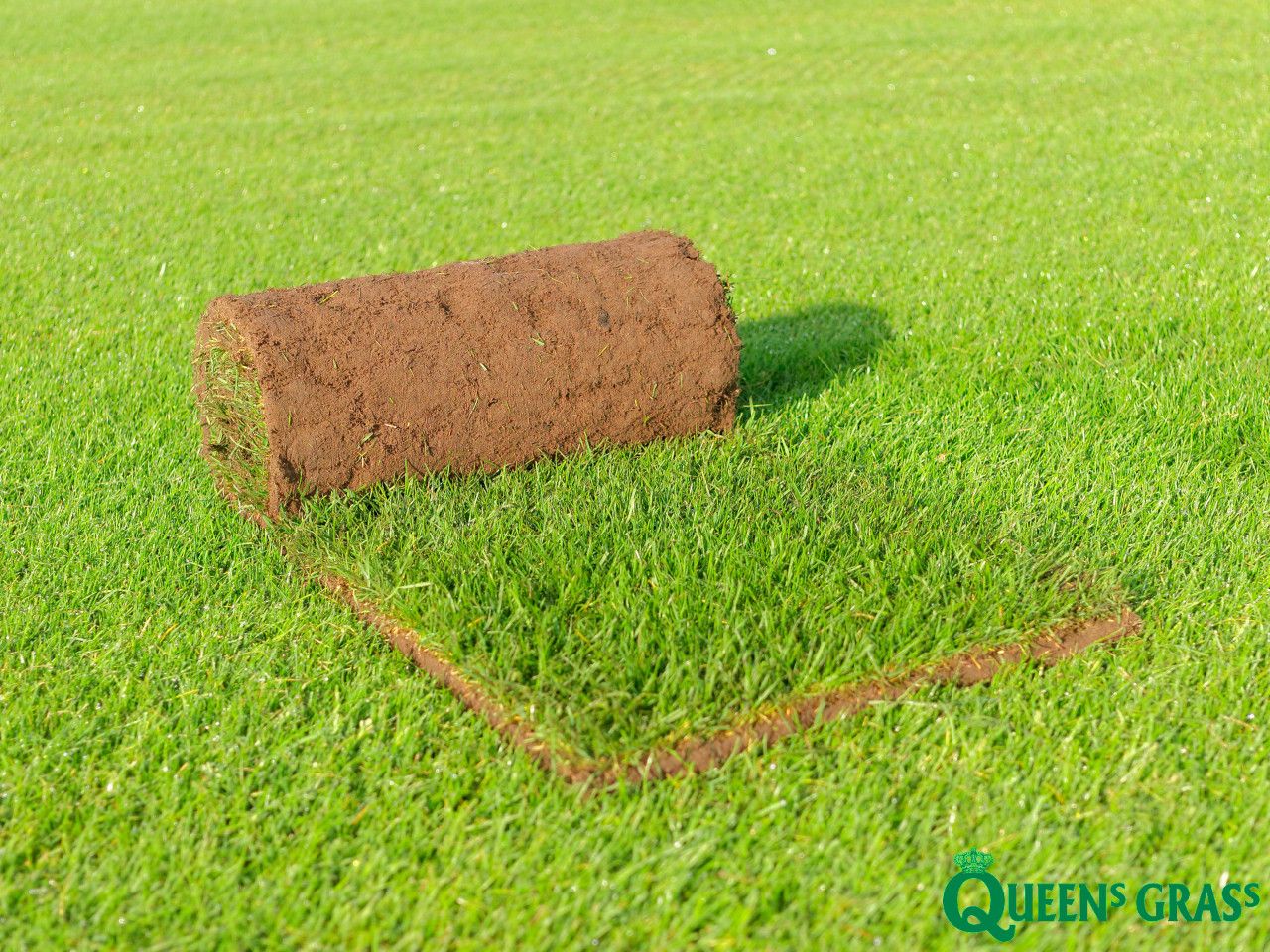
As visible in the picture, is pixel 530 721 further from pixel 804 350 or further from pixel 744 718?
pixel 804 350

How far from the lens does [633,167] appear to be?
9.74m

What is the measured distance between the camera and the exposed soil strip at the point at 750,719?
2.97m

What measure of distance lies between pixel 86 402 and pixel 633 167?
546 cm

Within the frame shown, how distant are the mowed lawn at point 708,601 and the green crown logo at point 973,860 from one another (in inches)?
1.5

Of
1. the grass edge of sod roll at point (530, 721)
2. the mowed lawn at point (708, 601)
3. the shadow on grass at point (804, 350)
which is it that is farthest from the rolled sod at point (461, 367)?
the shadow on grass at point (804, 350)

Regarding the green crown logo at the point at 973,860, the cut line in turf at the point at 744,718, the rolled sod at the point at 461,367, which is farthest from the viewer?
the rolled sod at the point at 461,367

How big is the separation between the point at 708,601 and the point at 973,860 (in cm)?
106

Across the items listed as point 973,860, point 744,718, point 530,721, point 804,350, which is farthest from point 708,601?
point 804,350

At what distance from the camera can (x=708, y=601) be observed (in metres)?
3.48

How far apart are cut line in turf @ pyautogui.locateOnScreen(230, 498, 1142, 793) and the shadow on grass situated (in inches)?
65.2

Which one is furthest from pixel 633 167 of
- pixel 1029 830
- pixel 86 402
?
pixel 1029 830

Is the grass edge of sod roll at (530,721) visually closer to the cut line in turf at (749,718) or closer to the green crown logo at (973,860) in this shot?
the cut line in turf at (749,718)

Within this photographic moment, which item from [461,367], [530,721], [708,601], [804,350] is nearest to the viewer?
[530,721]

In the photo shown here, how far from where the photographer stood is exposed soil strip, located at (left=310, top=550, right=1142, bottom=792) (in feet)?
9.75
